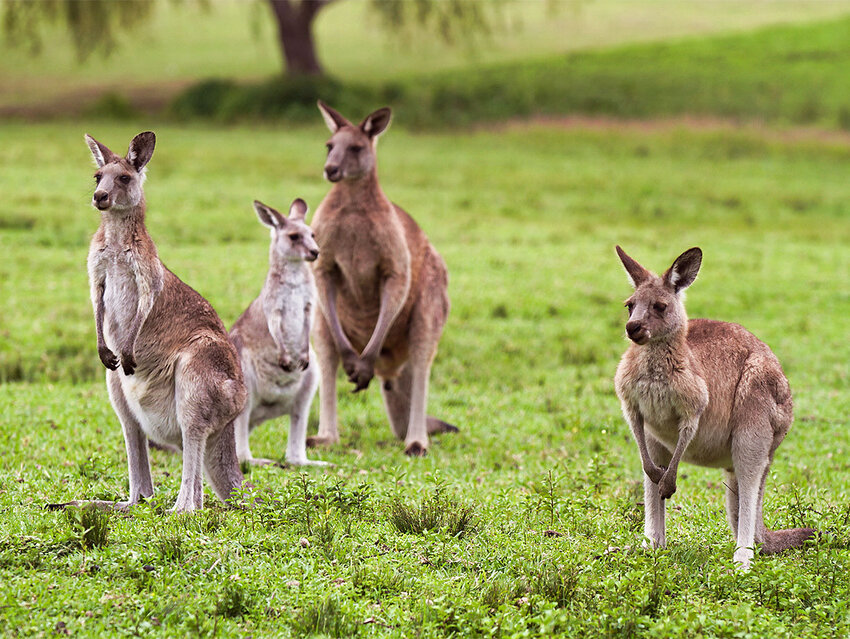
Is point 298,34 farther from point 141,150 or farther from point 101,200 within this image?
point 101,200

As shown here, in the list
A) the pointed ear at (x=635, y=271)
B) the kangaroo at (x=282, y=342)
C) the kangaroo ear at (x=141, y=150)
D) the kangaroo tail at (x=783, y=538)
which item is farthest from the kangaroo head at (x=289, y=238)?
the kangaroo tail at (x=783, y=538)

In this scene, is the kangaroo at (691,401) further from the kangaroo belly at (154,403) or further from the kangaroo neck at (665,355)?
the kangaroo belly at (154,403)

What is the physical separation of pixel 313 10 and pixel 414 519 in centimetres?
2931

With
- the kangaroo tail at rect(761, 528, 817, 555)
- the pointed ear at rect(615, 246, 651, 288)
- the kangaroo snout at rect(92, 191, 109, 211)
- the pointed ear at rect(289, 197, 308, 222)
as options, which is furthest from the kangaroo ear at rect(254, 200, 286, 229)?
the kangaroo tail at rect(761, 528, 817, 555)

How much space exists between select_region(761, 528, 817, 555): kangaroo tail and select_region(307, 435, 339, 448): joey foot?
3286 millimetres

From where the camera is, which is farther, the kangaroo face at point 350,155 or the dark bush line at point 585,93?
the dark bush line at point 585,93

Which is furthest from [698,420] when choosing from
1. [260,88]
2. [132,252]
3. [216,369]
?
[260,88]

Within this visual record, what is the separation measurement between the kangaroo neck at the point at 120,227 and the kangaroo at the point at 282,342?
172 centimetres

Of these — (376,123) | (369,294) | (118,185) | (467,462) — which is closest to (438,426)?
(467,462)

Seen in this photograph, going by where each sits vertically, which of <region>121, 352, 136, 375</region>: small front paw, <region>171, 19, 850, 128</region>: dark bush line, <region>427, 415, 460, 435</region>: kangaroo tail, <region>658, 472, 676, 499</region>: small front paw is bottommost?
<region>427, 415, 460, 435</region>: kangaroo tail

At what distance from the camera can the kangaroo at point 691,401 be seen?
15.6 feet

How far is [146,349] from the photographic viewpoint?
5.12m

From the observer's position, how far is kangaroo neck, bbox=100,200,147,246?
5102mm

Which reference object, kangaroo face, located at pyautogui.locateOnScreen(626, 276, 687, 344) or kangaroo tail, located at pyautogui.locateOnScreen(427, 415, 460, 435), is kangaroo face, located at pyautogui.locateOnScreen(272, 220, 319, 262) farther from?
kangaroo face, located at pyautogui.locateOnScreen(626, 276, 687, 344)
